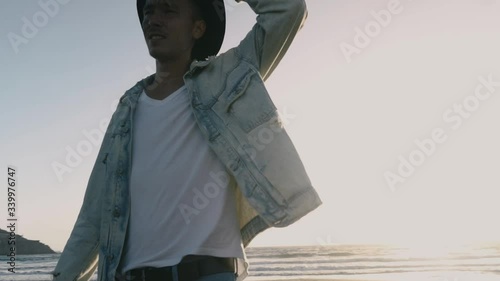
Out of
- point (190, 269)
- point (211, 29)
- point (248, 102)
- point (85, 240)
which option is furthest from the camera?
point (211, 29)

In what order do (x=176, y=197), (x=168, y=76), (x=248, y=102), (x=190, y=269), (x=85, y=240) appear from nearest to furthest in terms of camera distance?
(x=190, y=269), (x=176, y=197), (x=248, y=102), (x=85, y=240), (x=168, y=76)

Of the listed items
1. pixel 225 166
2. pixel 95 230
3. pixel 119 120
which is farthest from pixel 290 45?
pixel 95 230

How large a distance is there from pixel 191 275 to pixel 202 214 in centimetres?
27

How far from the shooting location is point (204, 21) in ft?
9.47

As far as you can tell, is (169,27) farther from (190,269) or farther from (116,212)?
(190,269)

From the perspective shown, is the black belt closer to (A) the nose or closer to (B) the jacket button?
(B) the jacket button

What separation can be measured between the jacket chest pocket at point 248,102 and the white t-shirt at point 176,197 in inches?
7.0

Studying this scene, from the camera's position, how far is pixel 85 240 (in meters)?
2.63

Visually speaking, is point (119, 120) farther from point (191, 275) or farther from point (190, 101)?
point (191, 275)

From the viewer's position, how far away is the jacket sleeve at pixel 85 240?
2.57m

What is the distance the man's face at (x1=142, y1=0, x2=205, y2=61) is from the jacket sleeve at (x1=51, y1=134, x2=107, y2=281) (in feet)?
1.87

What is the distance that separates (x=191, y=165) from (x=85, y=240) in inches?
25.1

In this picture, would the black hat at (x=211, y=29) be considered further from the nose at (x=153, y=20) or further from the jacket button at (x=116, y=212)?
the jacket button at (x=116, y=212)

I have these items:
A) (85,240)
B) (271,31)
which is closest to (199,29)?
(271,31)
